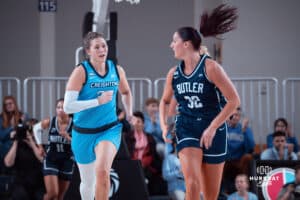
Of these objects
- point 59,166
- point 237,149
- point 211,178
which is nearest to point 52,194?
point 59,166

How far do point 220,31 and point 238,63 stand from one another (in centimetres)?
591

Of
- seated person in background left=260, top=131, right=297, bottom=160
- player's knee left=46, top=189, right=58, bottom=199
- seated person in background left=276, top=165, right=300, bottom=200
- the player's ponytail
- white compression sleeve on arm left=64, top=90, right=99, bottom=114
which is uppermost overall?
the player's ponytail

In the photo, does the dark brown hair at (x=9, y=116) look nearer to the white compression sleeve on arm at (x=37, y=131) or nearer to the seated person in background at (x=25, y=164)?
the seated person in background at (x=25, y=164)

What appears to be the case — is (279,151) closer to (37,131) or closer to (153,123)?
(153,123)

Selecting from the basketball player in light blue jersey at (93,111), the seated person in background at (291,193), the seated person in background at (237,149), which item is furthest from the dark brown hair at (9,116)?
the seated person in background at (291,193)

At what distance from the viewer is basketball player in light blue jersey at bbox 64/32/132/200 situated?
24.4 ft

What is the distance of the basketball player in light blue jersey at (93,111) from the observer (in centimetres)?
743

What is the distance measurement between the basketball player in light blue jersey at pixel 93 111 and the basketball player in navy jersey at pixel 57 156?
2.38m

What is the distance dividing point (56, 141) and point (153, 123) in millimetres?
1652

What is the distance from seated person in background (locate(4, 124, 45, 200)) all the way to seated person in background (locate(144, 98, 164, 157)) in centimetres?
164

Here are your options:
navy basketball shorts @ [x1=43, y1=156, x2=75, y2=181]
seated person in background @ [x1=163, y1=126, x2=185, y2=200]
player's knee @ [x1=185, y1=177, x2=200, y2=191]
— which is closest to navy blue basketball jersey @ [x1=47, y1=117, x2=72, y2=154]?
navy basketball shorts @ [x1=43, y1=156, x2=75, y2=181]

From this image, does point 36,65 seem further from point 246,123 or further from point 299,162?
point 299,162

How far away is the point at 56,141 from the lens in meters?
10.2

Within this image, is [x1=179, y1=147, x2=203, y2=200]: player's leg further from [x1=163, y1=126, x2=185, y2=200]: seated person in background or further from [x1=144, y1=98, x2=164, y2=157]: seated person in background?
[x1=144, y1=98, x2=164, y2=157]: seated person in background
